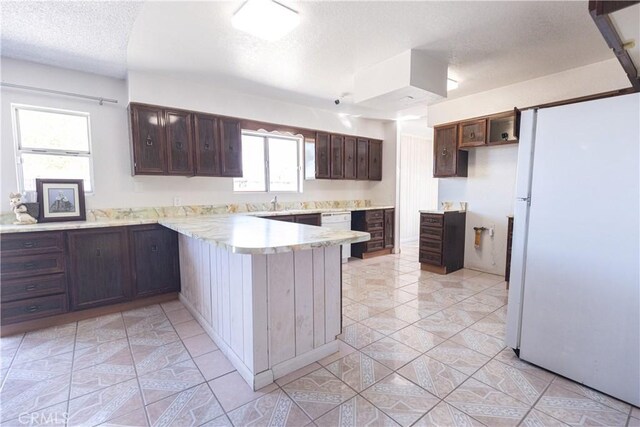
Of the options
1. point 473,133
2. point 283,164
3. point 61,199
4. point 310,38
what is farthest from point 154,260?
point 473,133

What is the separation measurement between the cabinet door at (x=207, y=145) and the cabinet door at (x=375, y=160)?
295cm

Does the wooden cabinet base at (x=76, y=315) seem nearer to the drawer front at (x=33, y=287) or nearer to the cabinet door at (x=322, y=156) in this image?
the drawer front at (x=33, y=287)

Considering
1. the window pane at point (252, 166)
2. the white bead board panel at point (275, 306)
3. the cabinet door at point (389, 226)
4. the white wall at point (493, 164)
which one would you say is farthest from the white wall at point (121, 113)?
the white wall at point (493, 164)

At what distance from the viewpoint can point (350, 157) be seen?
210 inches

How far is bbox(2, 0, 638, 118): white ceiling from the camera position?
2168 millimetres

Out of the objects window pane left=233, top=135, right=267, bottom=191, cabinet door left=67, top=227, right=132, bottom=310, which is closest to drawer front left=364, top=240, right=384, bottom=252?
window pane left=233, top=135, right=267, bottom=191

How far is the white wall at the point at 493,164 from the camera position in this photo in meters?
3.45

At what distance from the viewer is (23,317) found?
8.48ft

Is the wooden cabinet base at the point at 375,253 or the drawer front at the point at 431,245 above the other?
the drawer front at the point at 431,245

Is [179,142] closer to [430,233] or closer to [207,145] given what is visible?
[207,145]

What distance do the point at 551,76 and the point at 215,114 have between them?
4174 mm

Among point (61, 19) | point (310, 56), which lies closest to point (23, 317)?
point (61, 19)

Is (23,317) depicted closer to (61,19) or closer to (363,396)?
(61,19)

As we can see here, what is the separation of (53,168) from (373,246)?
4572 mm
